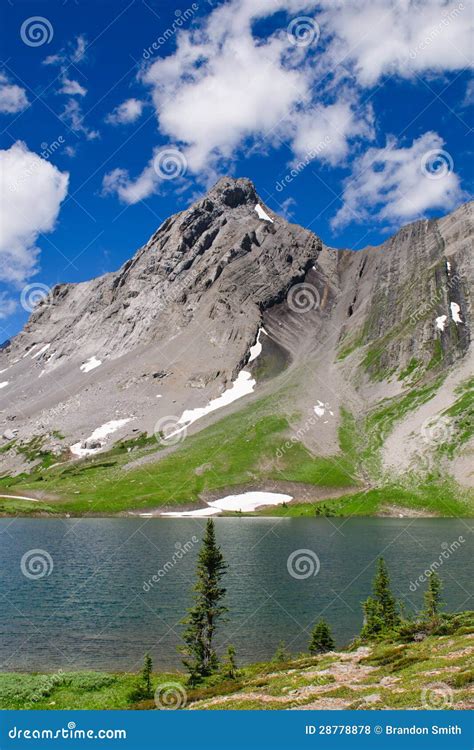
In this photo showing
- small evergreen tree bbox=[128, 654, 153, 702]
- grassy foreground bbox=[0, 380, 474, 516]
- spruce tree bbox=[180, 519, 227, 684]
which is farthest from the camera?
grassy foreground bbox=[0, 380, 474, 516]

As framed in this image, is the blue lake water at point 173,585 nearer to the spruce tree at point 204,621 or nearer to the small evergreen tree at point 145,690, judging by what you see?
the spruce tree at point 204,621

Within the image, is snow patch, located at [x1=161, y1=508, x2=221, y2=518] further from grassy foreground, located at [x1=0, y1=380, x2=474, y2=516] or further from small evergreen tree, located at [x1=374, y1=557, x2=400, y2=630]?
small evergreen tree, located at [x1=374, y1=557, x2=400, y2=630]

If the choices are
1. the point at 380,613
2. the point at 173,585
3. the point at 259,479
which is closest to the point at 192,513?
the point at 259,479

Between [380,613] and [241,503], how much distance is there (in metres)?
122

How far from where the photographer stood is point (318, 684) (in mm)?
27047

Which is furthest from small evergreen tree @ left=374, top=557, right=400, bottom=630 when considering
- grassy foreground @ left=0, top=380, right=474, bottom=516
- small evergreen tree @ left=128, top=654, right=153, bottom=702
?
grassy foreground @ left=0, top=380, right=474, bottom=516

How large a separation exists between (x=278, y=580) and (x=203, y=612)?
35.6m

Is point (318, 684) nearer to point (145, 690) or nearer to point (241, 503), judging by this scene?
point (145, 690)

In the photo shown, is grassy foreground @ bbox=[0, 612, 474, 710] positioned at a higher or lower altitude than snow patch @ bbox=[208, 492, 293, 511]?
lower

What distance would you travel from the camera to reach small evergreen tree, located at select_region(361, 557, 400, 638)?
4302 centimetres

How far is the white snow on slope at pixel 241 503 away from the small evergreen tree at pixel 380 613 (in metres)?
115

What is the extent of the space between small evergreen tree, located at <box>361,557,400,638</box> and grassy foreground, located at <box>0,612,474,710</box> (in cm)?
346

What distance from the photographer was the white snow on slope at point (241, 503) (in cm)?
15950

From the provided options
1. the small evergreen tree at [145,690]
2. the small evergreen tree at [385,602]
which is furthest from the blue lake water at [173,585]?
the small evergreen tree at [145,690]
